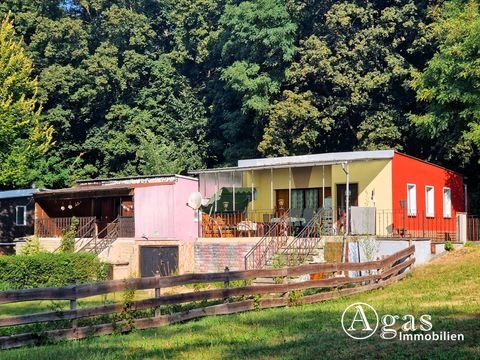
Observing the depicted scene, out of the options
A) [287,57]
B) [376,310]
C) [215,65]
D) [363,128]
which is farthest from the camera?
[215,65]

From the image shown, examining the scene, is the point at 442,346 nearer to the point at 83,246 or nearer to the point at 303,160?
the point at 303,160

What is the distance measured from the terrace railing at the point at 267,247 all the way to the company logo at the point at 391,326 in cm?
1073

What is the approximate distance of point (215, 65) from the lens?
4988cm

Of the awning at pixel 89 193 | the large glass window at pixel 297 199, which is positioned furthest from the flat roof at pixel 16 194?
the large glass window at pixel 297 199

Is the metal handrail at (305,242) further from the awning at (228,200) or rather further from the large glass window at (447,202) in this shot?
the large glass window at (447,202)

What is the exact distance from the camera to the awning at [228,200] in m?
26.9

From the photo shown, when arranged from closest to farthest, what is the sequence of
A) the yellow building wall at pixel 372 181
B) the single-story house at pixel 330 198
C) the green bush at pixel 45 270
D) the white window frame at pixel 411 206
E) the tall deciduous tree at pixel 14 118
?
the single-story house at pixel 330 198, the yellow building wall at pixel 372 181, the green bush at pixel 45 270, the white window frame at pixel 411 206, the tall deciduous tree at pixel 14 118

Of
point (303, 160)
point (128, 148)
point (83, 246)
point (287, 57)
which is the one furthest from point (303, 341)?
point (128, 148)

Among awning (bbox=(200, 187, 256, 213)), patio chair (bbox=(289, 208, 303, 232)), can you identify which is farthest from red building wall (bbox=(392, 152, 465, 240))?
awning (bbox=(200, 187, 256, 213))

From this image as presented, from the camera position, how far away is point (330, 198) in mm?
26875

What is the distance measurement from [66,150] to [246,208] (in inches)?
931

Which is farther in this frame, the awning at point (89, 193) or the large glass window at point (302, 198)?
the awning at point (89, 193)

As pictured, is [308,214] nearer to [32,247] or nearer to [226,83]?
[32,247]

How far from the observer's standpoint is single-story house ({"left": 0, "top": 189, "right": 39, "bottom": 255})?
37031 millimetres
